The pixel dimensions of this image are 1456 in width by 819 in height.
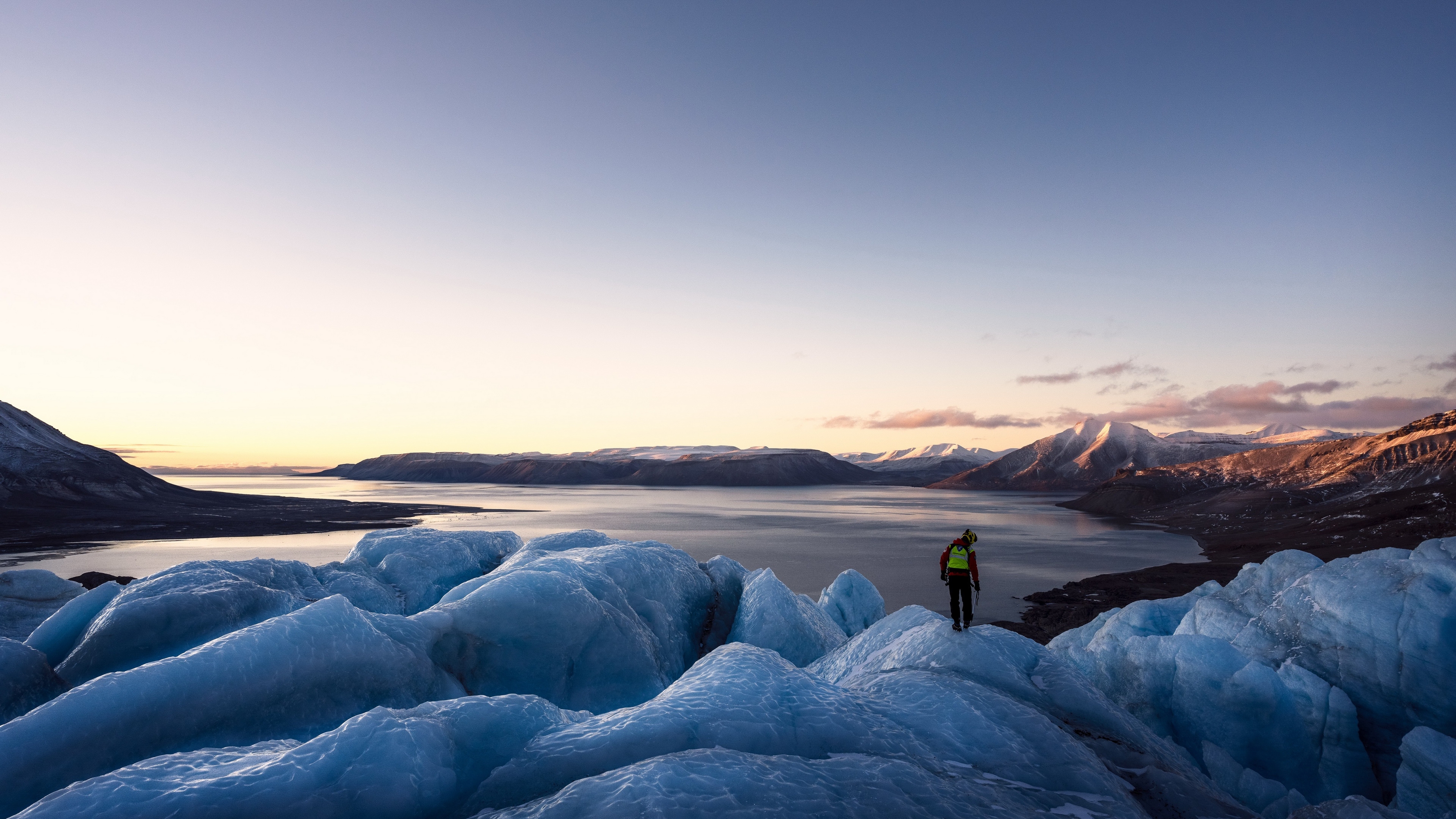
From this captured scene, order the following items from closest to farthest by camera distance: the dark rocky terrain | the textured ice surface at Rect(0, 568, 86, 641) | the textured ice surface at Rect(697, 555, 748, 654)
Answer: the textured ice surface at Rect(0, 568, 86, 641) → the textured ice surface at Rect(697, 555, 748, 654) → the dark rocky terrain

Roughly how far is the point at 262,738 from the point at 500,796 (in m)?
4.35

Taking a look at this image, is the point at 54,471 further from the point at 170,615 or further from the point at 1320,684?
the point at 1320,684

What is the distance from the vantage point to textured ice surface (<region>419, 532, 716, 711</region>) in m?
9.92

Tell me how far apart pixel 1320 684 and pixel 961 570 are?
7.63 metres

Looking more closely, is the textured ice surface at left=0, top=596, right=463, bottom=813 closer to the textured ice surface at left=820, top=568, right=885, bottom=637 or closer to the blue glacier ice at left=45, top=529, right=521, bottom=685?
the blue glacier ice at left=45, top=529, right=521, bottom=685

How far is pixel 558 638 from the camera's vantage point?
10312 mm

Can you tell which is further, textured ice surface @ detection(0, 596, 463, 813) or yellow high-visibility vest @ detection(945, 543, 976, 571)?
yellow high-visibility vest @ detection(945, 543, 976, 571)

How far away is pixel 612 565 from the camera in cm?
1301

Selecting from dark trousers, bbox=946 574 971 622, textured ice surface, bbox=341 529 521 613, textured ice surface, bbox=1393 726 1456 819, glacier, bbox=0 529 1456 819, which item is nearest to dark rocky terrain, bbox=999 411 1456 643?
glacier, bbox=0 529 1456 819

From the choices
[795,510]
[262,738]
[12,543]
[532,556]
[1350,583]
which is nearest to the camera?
[262,738]

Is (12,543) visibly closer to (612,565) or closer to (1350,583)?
(612,565)

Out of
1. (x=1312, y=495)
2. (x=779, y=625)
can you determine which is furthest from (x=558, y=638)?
(x=1312, y=495)

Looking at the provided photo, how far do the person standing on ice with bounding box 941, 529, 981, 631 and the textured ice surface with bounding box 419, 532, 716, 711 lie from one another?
5490 mm

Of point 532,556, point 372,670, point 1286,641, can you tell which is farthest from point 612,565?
point 1286,641
